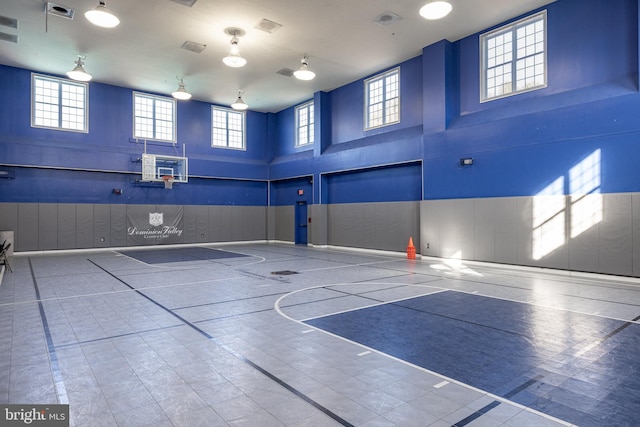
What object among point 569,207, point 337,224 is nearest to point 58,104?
point 337,224

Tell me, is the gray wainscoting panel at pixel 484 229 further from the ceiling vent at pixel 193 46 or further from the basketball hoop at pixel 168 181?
the basketball hoop at pixel 168 181

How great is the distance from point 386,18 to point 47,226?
15.5 meters

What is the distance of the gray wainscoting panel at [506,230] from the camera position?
1123cm

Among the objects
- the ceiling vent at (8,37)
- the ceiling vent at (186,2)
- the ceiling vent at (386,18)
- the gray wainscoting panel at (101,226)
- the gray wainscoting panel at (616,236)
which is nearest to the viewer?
the gray wainscoting panel at (616,236)

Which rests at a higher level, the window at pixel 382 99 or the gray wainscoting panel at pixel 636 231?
the window at pixel 382 99

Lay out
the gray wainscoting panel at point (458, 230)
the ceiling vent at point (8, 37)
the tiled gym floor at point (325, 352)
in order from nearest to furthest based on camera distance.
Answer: the tiled gym floor at point (325, 352)
the gray wainscoting panel at point (458, 230)
the ceiling vent at point (8, 37)

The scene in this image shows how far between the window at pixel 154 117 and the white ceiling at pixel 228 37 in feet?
3.45

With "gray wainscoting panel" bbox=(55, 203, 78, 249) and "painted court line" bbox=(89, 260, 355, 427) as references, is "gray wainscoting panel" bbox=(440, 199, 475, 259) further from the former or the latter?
"gray wainscoting panel" bbox=(55, 203, 78, 249)

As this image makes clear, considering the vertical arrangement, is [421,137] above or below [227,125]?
below

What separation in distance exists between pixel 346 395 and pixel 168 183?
1729 cm

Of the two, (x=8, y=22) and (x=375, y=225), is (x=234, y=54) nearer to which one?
(x=8, y=22)

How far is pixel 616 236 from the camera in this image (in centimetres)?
927

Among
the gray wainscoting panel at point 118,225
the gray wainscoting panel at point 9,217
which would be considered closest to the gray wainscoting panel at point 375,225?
the gray wainscoting panel at point 118,225

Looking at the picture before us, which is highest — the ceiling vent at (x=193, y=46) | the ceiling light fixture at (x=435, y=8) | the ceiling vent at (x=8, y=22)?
the ceiling vent at (x=193, y=46)
